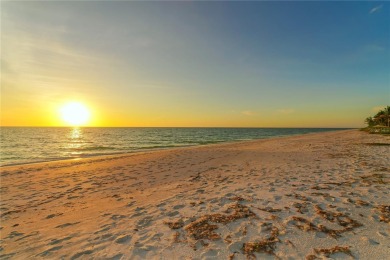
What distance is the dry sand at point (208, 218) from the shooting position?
409 centimetres

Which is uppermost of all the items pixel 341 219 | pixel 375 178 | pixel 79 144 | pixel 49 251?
pixel 375 178

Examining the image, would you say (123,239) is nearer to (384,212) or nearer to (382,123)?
(384,212)

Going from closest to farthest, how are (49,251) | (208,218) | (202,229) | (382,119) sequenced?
1. (49,251)
2. (202,229)
3. (208,218)
4. (382,119)

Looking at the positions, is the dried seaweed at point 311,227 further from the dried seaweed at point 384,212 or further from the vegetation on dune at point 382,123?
the vegetation on dune at point 382,123

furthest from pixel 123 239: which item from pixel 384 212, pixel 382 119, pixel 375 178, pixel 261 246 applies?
pixel 382 119

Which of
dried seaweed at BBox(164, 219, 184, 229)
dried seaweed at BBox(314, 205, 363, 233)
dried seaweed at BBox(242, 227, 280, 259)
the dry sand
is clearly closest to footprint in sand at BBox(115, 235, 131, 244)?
the dry sand

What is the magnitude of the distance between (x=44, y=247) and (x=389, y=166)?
46.7 feet

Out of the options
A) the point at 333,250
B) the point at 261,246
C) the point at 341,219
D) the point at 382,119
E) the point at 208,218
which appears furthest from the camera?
the point at 382,119

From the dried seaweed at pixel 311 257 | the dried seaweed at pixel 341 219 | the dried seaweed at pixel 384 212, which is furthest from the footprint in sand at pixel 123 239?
the dried seaweed at pixel 384 212

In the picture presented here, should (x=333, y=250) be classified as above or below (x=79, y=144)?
above

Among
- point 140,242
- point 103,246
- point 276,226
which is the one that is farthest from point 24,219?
point 276,226

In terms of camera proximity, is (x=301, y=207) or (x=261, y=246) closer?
(x=261, y=246)

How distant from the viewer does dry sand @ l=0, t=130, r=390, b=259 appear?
4.09 m

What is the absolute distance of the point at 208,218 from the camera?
17.5ft
